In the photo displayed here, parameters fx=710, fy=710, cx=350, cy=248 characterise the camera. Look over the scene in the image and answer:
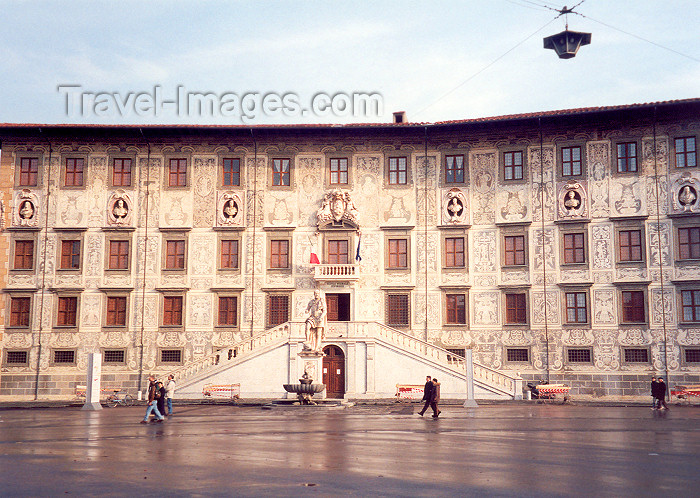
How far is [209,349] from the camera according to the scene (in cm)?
3588

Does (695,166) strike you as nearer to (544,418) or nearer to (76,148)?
(544,418)

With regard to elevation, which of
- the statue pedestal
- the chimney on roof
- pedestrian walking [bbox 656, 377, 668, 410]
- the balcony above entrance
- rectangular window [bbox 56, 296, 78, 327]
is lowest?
pedestrian walking [bbox 656, 377, 668, 410]

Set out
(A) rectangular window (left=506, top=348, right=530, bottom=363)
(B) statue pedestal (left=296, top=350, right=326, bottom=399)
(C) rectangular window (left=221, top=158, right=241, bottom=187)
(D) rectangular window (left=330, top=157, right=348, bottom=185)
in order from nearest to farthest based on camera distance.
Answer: (B) statue pedestal (left=296, top=350, right=326, bottom=399)
(A) rectangular window (left=506, top=348, right=530, bottom=363)
(D) rectangular window (left=330, top=157, right=348, bottom=185)
(C) rectangular window (left=221, top=158, right=241, bottom=187)

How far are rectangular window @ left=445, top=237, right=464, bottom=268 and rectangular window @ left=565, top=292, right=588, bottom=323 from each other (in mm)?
5567

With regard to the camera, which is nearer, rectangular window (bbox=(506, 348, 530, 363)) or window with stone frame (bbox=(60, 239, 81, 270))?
rectangular window (bbox=(506, 348, 530, 363))

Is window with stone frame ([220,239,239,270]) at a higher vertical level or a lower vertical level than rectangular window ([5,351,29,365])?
higher

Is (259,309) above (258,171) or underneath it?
underneath

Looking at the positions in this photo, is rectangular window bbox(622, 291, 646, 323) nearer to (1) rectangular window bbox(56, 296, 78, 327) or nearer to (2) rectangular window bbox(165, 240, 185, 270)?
(2) rectangular window bbox(165, 240, 185, 270)

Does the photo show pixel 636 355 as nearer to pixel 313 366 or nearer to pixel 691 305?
pixel 691 305

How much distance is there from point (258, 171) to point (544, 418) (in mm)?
20239

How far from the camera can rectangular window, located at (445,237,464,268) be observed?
3622cm

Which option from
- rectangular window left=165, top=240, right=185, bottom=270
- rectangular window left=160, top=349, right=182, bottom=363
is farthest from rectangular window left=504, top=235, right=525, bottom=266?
rectangular window left=160, top=349, right=182, bottom=363

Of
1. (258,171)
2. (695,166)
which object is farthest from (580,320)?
(258,171)

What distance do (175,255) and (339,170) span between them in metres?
9.63
